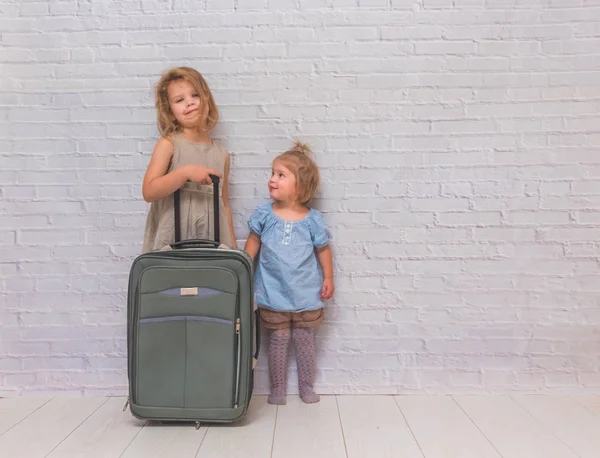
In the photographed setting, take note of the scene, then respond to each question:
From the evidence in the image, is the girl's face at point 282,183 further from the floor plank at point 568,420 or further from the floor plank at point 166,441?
the floor plank at point 568,420

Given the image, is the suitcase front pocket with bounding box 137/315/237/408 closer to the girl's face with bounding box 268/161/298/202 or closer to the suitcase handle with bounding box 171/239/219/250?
the suitcase handle with bounding box 171/239/219/250

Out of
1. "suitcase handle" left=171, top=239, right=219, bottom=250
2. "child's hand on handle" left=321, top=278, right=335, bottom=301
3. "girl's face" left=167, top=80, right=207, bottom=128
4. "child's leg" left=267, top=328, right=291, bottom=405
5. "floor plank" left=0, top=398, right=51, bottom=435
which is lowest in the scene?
"floor plank" left=0, top=398, right=51, bottom=435

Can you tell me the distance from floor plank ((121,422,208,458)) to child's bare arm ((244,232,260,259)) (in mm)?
658

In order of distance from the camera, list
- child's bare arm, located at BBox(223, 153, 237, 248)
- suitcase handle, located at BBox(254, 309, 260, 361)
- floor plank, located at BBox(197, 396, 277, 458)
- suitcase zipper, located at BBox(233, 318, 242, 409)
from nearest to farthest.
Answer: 1. floor plank, located at BBox(197, 396, 277, 458)
2. suitcase zipper, located at BBox(233, 318, 242, 409)
3. suitcase handle, located at BBox(254, 309, 260, 361)
4. child's bare arm, located at BBox(223, 153, 237, 248)

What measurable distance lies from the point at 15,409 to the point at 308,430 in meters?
1.11

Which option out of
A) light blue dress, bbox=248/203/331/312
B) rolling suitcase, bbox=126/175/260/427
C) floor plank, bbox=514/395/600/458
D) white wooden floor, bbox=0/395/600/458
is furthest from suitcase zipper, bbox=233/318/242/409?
floor plank, bbox=514/395/600/458

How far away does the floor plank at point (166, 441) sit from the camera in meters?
1.82

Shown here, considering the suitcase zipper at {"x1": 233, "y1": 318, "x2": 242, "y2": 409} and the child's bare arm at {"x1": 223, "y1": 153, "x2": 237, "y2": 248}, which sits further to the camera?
the child's bare arm at {"x1": 223, "y1": 153, "x2": 237, "y2": 248}

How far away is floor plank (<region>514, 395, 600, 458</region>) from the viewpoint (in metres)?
1.89

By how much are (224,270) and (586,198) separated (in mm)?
1411

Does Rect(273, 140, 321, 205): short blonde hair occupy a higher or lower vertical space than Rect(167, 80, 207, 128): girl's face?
lower

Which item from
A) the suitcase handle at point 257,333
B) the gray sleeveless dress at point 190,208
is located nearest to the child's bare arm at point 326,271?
the suitcase handle at point 257,333

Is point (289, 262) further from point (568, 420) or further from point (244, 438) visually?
point (568, 420)

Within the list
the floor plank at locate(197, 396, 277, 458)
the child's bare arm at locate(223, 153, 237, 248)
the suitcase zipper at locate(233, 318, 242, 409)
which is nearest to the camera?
the floor plank at locate(197, 396, 277, 458)
